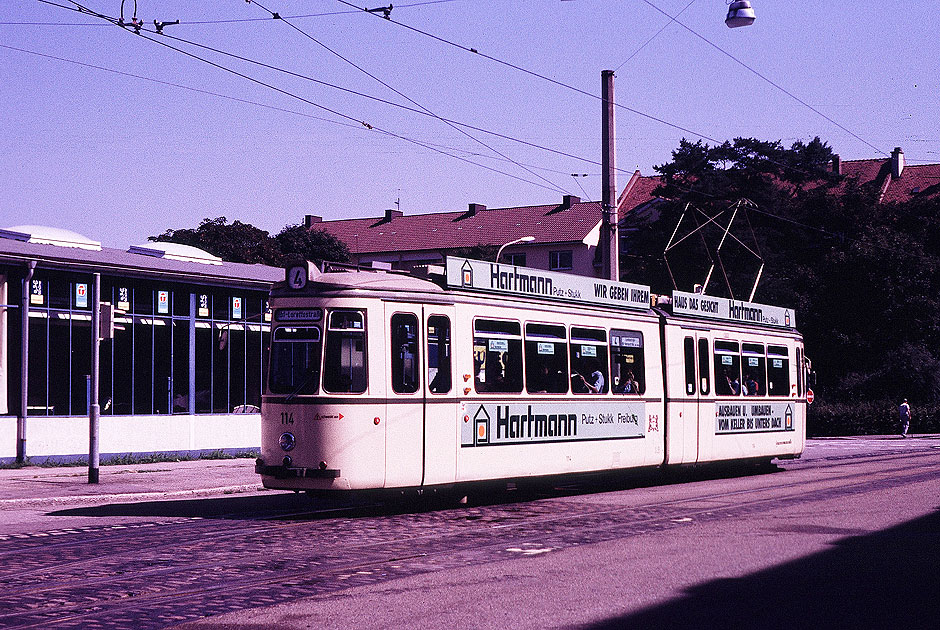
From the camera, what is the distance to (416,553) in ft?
37.9

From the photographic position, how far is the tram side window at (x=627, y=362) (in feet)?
63.6

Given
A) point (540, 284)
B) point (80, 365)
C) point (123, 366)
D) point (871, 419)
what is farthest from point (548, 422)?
point (871, 419)

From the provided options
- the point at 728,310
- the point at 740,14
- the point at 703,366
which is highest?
the point at 740,14

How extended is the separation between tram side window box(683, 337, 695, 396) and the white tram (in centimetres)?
4

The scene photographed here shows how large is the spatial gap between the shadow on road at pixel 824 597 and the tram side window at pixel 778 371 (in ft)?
42.0

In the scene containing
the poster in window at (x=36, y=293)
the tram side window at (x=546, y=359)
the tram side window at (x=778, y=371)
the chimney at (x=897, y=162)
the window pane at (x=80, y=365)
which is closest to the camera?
the tram side window at (x=546, y=359)

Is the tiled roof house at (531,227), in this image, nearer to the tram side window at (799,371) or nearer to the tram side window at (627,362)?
the tram side window at (799,371)

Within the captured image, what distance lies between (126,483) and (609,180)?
405 inches

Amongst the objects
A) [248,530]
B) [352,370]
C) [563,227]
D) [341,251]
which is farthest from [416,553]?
[563,227]

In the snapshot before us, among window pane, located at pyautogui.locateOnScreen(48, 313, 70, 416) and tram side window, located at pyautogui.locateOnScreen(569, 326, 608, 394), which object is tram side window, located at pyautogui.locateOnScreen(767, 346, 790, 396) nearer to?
tram side window, located at pyautogui.locateOnScreen(569, 326, 608, 394)

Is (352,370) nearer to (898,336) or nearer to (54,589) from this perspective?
(54,589)

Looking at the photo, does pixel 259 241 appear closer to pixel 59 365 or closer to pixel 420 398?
pixel 59 365

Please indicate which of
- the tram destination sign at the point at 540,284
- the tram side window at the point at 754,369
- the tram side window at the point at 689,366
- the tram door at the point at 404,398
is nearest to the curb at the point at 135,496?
the tram door at the point at 404,398

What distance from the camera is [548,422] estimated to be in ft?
57.7
